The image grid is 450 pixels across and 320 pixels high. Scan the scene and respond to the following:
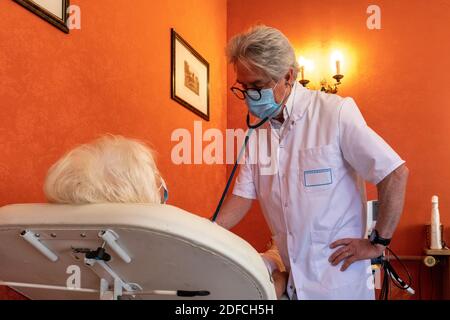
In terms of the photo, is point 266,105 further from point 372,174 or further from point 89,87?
point 89,87

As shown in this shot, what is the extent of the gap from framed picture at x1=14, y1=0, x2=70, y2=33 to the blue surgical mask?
78 centimetres

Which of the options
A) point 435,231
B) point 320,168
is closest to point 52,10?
point 320,168

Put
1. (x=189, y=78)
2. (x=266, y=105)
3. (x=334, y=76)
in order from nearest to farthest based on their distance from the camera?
1. (x=266, y=105)
2. (x=189, y=78)
3. (x=334, y=76)

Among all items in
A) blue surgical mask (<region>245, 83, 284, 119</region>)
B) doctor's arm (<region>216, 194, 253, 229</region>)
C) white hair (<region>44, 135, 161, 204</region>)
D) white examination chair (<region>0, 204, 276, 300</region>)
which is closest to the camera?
white examination chair (<region>0, 204, 276, 300</region>)

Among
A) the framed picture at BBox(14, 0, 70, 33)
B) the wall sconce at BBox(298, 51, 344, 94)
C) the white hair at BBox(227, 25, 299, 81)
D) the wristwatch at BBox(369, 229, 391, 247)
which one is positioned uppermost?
the wall sconce at BBox(298, 51, 344, 94)

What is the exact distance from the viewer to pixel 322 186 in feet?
5.13

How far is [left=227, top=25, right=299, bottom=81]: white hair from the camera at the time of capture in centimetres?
159

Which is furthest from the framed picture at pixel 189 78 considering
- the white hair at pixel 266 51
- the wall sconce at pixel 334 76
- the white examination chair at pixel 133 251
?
the white examination chair at pixel 133 251

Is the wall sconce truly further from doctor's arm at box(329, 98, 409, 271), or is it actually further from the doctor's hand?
the doctor's hand

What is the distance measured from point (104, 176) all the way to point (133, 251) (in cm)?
20

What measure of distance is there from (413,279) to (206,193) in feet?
5.83

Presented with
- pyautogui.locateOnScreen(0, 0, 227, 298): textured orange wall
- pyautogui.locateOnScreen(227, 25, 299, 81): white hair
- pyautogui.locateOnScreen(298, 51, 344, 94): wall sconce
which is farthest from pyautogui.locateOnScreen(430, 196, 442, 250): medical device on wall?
pyautogui.locateOnScreen(227, 25, 299, 81): white hair
